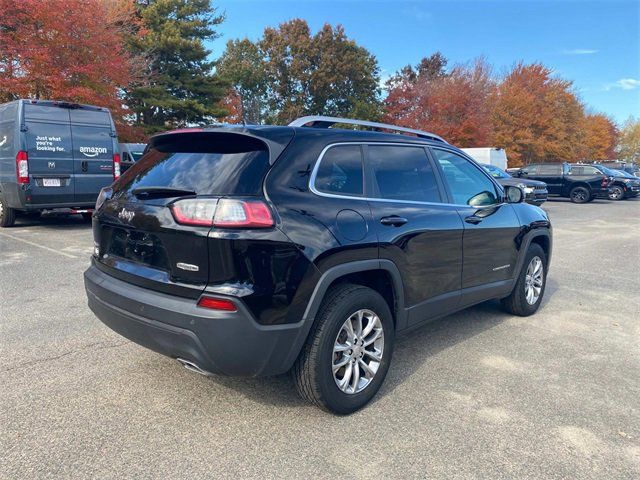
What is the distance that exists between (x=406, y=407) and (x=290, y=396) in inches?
29.8

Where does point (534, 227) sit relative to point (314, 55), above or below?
below

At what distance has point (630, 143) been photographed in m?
79.0

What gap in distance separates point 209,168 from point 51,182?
25.9ft

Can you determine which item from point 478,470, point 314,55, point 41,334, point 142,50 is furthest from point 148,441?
point 314,55

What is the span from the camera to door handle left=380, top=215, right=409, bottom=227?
3210mm

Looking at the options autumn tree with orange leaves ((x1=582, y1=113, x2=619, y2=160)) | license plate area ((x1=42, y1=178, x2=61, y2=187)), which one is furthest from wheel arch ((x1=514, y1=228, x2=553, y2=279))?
autumn tree with orange leaves ((x1=582, y1=113, x2=619, y2=160))

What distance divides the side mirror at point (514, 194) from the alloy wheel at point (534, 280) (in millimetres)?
699

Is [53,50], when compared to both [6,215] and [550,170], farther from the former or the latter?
[550,170]

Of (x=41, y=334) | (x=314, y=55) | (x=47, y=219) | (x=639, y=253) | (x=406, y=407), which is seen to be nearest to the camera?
(x=406, y=407)

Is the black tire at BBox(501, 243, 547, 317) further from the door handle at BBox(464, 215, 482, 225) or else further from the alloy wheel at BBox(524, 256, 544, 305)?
the door handle at BBox(464, 215, 482, 225)

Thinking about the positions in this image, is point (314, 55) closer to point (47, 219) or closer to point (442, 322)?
point (47, 219)

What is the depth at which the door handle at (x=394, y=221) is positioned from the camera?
3.21 m

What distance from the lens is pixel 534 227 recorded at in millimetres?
4984

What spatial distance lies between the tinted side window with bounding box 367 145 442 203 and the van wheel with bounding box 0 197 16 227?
29.7 feet
